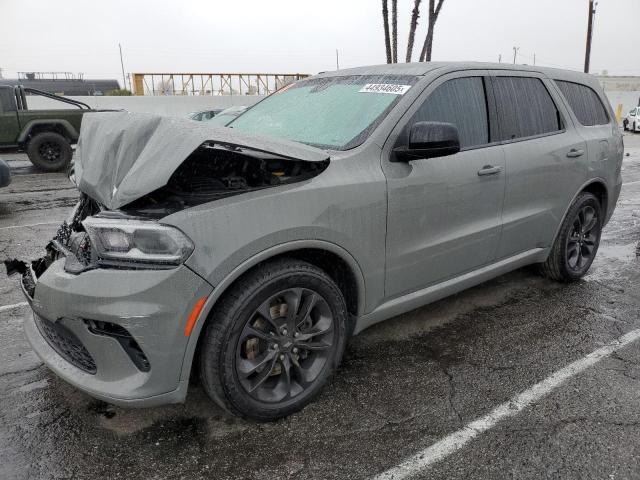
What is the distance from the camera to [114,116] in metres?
2.79

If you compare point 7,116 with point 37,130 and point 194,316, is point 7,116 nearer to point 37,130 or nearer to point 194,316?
point 37,130

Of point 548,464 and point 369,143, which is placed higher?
point 369,143

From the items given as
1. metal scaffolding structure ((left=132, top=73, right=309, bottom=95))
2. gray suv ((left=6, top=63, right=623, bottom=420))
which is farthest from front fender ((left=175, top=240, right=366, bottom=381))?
metal scaffolding structure ((left=132, top=73, right=309, bottom=95))

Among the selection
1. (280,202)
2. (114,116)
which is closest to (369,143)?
(280,202)

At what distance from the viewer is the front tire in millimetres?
2338

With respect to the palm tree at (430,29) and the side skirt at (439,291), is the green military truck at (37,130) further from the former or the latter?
the side skirt at (439,291)

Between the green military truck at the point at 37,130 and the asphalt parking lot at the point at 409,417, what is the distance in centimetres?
931

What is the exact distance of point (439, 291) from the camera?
325cm

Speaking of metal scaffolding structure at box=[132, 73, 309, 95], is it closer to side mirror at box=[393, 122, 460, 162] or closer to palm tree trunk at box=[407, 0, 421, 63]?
palm tree trunk at box=[407, 0, 421, 63]

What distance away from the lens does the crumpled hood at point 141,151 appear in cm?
220

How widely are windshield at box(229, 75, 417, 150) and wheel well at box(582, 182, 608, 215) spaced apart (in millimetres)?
2170

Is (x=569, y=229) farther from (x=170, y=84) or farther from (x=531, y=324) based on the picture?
(x=170, y=84)

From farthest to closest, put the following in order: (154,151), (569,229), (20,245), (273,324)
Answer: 1. (20,245)
2. (569,229)
3. (273,324)
4. (154,151)

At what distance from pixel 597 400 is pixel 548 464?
688mm
